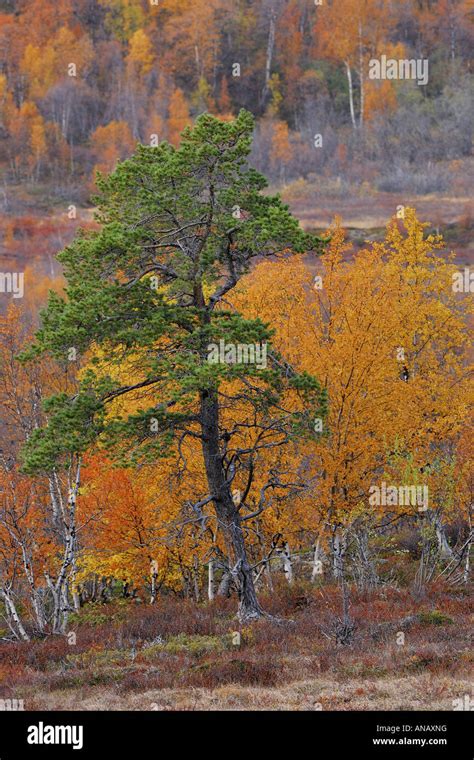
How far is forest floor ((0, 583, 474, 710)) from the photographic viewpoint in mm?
12359

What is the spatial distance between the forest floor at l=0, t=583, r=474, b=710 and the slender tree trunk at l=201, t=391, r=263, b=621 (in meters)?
0.56

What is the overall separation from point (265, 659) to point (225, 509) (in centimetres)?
398

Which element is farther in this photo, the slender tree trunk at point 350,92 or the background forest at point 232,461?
the slender tree trunk at point 350,92

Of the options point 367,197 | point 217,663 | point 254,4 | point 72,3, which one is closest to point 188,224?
point 217,663

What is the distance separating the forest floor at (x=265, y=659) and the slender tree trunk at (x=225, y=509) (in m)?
0.56

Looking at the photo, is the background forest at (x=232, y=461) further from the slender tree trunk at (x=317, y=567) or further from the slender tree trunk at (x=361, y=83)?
the slender tree trunk at (x=361, y=83)

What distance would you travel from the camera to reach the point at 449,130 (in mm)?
96375

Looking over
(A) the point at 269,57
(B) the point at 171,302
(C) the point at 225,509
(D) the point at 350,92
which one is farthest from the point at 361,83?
(C) the point at 225,509

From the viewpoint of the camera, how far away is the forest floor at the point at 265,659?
1236 centimetres

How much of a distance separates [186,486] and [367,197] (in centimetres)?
6705

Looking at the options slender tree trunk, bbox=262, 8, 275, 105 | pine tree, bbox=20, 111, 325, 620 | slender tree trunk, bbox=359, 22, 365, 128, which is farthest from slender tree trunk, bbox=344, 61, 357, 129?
pine tree, bbox=20, 111, 325, 620

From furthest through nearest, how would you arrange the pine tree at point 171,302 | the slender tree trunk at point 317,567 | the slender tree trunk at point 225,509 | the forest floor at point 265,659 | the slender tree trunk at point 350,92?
the slender tree trunk at point 350,92 → the slender tree trunk at point 317,567 → the slender tree trunk at point 225,509 → the pine tree at point 171,302 → the forest floor at point 265,659

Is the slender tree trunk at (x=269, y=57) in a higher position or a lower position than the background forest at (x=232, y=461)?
higher

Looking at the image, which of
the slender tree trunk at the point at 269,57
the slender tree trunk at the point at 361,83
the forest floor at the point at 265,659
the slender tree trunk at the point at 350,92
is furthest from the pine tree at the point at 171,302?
the slender tree trunk at the point at 269,57
